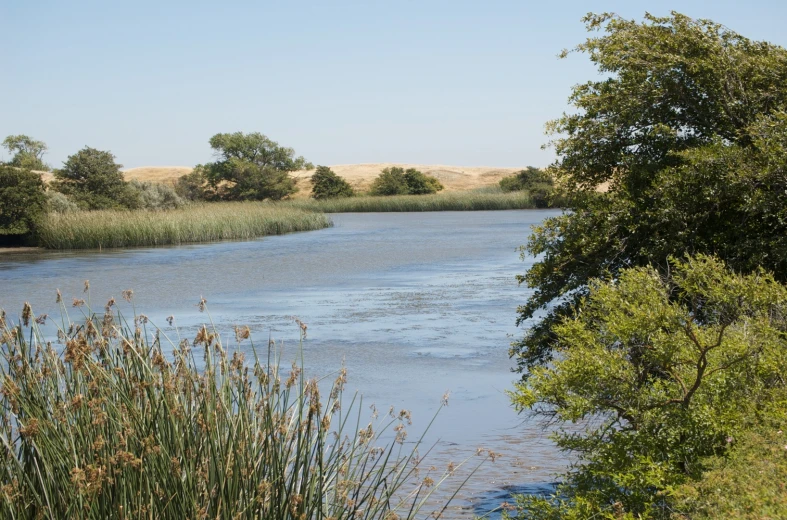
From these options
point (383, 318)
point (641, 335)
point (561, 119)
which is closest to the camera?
point (641, 335)

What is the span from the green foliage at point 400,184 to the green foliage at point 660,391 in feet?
253

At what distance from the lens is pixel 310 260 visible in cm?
2670

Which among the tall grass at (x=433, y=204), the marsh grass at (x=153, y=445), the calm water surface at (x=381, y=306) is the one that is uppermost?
the tall grass at (x=433, y=204)

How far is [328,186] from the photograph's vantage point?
263ft

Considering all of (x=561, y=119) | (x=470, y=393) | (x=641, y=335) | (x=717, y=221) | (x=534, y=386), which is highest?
(x=561, y=119)

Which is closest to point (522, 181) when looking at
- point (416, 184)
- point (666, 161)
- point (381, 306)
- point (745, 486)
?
point (416, 184)

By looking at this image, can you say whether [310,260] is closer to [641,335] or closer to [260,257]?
[260,257]

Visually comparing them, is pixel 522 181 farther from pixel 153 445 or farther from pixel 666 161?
pixel 153 445

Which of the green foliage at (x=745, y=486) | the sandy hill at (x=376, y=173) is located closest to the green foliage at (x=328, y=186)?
the sandy hill at (x=376, y=173)

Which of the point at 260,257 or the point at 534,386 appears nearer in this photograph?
the point at 534,386

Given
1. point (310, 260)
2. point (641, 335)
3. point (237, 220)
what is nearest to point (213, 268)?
point (310, 260)

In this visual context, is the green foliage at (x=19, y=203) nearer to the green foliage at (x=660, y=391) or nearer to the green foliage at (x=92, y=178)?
the green foliage at (x=92, y=178)

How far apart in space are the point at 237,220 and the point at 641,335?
35236 mm

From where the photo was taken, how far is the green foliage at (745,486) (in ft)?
11.9
